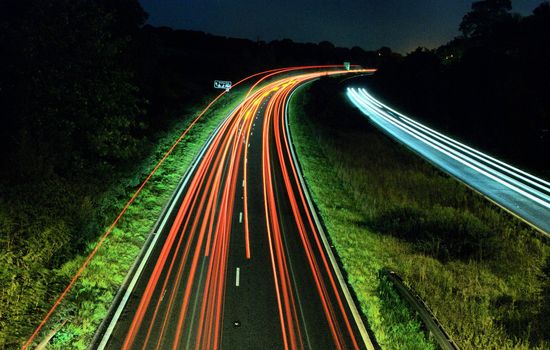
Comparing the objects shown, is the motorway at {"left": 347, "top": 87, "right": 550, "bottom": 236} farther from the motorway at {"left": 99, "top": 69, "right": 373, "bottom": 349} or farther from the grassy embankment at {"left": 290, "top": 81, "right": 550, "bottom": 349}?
the motorway at {"left": 99, "top": 69, "right": 373, "bottom": 349}

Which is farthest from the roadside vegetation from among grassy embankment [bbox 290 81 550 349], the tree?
the tree

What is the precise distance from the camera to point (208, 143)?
3275 cm

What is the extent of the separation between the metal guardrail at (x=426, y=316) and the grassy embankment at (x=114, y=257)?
9.20m

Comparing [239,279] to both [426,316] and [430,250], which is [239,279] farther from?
[430,250]

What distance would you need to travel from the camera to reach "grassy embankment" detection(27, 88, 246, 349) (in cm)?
1114

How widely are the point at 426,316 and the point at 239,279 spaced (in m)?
6.27

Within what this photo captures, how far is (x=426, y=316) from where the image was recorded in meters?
10.8

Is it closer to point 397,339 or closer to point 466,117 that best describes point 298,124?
point 466,117

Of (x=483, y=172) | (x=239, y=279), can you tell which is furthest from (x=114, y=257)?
(x=483, y=172)

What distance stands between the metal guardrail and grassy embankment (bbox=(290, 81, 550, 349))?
0.33 metres

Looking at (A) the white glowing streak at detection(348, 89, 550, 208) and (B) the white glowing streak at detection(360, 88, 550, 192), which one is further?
(B) the white glowing streak at detection(360, 88, 550, 192)

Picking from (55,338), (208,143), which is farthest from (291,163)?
(55,338)

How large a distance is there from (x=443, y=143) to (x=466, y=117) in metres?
9.28

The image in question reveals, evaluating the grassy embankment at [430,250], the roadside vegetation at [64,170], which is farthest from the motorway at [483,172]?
the roadside vegetation at [64,170]
